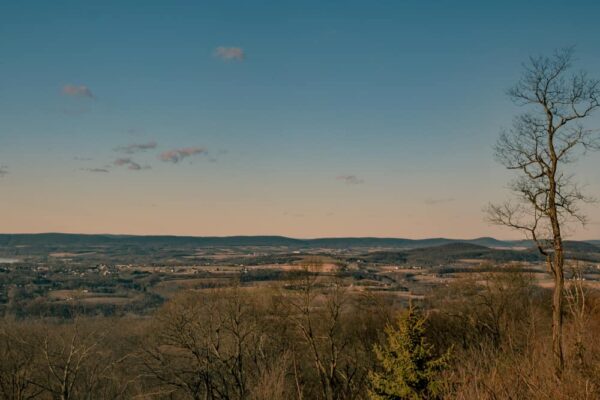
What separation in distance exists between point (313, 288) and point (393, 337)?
13.6m

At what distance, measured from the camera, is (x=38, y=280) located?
132 m

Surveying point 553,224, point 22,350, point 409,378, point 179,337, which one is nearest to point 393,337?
point 409,378

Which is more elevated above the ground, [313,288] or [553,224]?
[553,224]

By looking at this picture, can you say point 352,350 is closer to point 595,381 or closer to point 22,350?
point 22,350

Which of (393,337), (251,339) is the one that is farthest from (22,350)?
(393,337)

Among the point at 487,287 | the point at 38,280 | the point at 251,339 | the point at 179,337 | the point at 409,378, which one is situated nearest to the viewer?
the point at 409,378

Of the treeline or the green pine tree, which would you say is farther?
the treeline

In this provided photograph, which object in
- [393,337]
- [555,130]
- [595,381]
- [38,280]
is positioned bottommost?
[38,280]

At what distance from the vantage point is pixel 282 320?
38.0 metres

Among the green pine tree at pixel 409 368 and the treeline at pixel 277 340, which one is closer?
the green pine tree at pixel 409 368

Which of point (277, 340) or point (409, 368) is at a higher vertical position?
point (409, 368)

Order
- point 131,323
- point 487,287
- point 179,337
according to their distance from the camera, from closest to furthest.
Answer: point 179,337 → point 487,287 → point 131,323

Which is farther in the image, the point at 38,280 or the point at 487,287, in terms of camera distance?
the point at 38,280

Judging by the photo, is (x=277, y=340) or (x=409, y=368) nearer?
(x=409, y=368)
